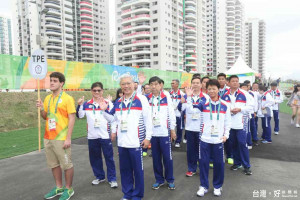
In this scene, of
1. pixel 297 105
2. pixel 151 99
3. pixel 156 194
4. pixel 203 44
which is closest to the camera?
pixel 156 194

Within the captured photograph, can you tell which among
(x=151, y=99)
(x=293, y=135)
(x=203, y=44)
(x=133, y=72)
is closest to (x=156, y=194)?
(x=151, y=99)

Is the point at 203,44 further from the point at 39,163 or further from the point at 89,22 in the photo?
the point at 39,163

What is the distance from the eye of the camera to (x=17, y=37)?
242 ft

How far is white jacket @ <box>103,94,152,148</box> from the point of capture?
3.31 meters

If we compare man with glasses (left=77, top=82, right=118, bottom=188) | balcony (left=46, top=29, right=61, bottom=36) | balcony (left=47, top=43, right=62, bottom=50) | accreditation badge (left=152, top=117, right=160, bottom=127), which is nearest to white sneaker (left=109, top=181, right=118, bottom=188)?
man with glasses (left=77, top=82, right=118, bottom=188)

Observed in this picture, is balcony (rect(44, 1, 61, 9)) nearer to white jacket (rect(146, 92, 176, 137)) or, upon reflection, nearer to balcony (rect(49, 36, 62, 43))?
balcony (rect(49, 36, 62, 43))

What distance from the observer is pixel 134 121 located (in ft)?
10.9

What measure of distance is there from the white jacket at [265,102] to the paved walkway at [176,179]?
5.76 feet

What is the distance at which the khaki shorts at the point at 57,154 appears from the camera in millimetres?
3551

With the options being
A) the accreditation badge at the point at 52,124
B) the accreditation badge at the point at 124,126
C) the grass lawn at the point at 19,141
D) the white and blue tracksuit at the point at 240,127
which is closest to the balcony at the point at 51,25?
the grass lawn at the point at 19,141

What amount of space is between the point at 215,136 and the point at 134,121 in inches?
56.4

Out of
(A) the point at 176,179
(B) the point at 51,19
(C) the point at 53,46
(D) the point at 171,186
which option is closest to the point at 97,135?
(D) the point at 171,186

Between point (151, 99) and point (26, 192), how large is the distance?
2.93 metres

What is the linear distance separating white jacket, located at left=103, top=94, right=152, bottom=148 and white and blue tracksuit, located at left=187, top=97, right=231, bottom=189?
1071 mm
